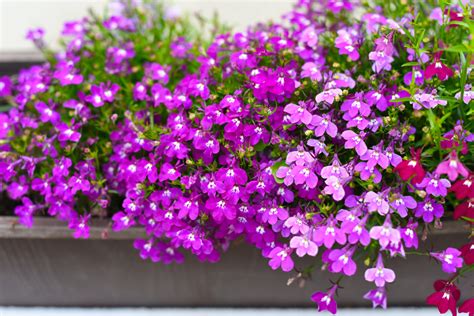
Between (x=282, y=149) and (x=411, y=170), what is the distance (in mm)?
239

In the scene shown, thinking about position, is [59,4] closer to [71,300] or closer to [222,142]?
[71,300]

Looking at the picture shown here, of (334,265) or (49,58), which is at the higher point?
(49,58)

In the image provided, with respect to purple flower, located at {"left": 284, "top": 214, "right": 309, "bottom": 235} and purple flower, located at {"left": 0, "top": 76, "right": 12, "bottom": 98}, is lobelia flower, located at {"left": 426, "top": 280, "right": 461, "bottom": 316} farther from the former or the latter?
purple flower, located at {"left": 0, "top": 76, "right": 12, "bottom": 98}

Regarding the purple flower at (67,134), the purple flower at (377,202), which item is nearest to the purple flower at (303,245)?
the purple flower at (377,202)

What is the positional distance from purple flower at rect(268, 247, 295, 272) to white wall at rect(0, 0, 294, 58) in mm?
1342

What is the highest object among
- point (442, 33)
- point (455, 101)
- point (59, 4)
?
point (59, 4)

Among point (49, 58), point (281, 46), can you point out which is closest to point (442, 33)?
point (281, 46)

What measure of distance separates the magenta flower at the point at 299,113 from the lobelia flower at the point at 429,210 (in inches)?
9.2

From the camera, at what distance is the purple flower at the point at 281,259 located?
3.13ft

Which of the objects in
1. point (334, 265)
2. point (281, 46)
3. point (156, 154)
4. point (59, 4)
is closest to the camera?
point (334, 265)

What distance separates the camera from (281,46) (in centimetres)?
114

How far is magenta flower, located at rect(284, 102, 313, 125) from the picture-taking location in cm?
95

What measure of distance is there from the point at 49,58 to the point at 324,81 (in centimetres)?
69

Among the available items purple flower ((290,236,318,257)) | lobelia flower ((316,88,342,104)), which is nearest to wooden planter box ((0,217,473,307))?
purple flower ((290,236,318,257))
